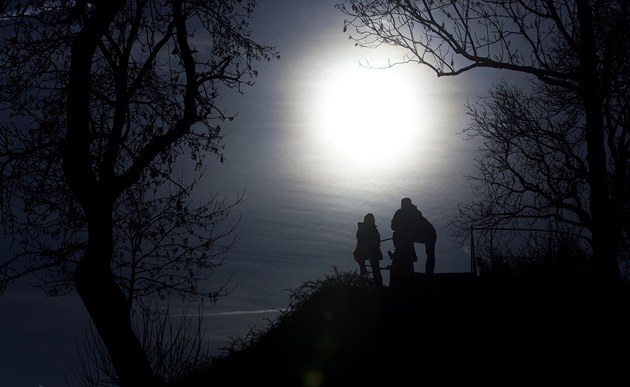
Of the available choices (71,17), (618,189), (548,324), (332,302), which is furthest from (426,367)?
(618,189)

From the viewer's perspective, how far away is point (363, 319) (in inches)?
487

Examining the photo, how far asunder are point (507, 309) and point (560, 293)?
104 centimetres

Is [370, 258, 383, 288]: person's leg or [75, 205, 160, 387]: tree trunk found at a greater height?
[370, 258, 383, 288]: person's leg

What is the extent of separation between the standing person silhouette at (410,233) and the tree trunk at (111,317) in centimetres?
717

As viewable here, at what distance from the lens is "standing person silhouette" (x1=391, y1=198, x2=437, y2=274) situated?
14.7 m

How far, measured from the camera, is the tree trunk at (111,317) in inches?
341

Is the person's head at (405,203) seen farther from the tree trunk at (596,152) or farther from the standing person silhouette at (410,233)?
the tree trunk at (596,152)

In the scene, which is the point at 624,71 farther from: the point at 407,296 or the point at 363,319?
the point at 363,319

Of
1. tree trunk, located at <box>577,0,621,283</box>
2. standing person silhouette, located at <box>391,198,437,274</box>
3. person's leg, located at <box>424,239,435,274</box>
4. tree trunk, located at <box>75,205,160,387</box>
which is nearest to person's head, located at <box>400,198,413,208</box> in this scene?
standing person silhouette, located at <box>391,198,437,274</box>

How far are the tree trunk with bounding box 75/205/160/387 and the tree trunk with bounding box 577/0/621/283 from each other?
8988mm

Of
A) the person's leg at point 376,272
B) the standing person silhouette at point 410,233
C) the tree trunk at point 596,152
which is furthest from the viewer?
the person's leg at point 376,272

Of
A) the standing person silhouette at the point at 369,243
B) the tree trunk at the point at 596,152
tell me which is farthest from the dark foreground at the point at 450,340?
the tree trunk at the point at 596,152

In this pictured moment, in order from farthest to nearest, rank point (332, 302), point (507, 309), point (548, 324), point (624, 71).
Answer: point (624, 71) < point (332, 302) < point (507, 309) < point (548, 324)

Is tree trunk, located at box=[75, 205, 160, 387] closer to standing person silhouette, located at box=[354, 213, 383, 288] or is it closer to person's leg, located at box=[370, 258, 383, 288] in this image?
person's leg, located at box=[370, 258, 383, 288]
